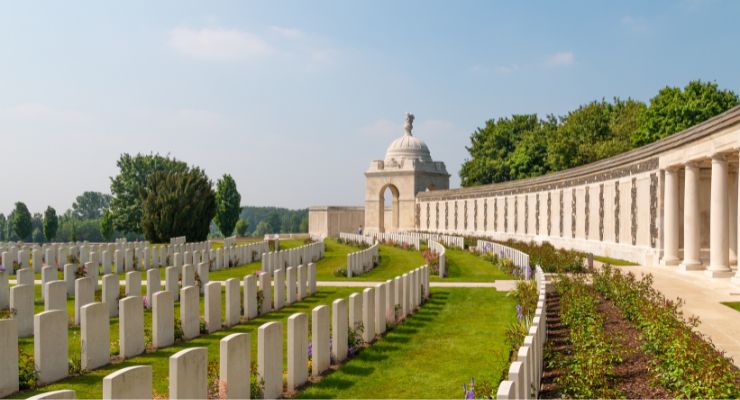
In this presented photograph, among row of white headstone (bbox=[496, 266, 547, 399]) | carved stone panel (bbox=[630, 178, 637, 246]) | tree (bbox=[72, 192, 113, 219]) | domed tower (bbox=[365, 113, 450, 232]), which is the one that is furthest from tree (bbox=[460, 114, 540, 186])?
tree (bbox=[72, 192, 113, 219])

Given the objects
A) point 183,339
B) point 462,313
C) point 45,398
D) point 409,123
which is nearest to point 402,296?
point 462,313

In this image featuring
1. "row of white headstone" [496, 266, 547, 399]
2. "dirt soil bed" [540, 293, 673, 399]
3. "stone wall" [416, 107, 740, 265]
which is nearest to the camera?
"row of white headstone" [496, 266, 547, 399]

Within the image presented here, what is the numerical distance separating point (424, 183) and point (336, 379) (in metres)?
58.9

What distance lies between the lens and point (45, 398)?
13.5ft

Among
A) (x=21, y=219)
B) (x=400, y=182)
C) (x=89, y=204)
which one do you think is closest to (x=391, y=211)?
(x=400, y=182)

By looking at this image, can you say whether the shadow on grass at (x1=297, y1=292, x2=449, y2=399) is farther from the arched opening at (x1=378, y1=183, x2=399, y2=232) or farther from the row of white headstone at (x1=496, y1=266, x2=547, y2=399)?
the arched opening at (x1=378, y1=183, x2=399, y2=232)

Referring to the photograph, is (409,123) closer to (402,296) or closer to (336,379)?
(402,296)

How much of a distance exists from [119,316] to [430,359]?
192 inches

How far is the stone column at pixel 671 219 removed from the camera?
22922mm

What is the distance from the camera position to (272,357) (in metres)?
7.50

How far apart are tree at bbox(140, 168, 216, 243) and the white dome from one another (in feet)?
106

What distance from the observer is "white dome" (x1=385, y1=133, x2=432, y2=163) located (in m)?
71.4

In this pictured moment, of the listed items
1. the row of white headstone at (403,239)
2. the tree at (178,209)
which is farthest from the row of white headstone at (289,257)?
the tree at (178,209)

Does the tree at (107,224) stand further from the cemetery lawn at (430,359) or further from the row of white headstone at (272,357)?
the row of white headstone at (272,357)
